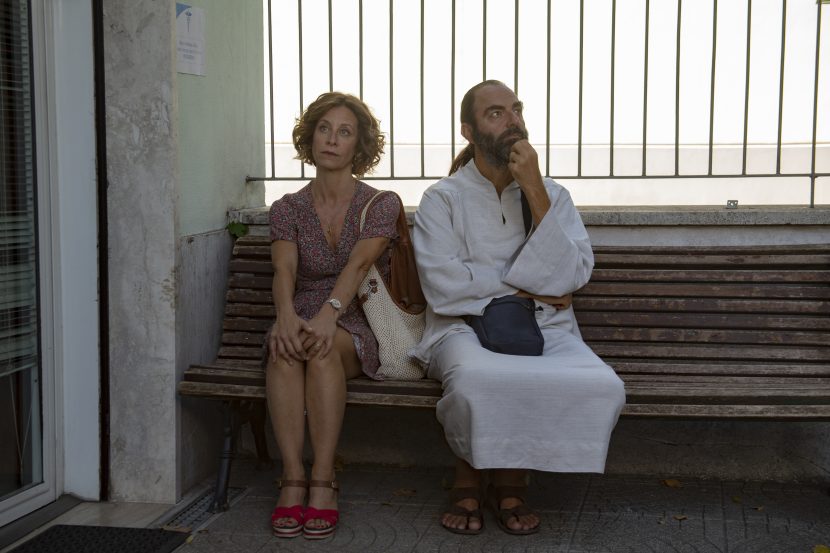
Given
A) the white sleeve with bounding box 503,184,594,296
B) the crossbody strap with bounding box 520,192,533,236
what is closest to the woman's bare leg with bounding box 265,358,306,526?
the white sleeve with bounding box 503,184,594,296

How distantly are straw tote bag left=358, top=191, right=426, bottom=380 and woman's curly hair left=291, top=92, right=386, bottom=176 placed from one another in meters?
0.21

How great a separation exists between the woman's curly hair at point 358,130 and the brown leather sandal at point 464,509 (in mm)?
1374

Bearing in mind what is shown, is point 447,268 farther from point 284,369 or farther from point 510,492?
point 510,492

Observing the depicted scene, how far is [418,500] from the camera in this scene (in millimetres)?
4340

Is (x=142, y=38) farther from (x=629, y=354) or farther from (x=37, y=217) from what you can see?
(x=629, y=354)

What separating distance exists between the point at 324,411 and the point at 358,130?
3.93 feet

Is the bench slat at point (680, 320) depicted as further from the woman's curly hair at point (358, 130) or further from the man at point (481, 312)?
the woman's curly hair at point (358, 130)

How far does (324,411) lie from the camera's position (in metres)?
3.89

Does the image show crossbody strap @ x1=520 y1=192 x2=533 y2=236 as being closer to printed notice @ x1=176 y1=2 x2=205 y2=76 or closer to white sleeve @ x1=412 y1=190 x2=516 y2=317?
white sleeve @ x1=412 y1=190 x2=516 y2=317

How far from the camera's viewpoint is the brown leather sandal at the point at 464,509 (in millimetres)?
3846

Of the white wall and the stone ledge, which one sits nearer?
the white wall

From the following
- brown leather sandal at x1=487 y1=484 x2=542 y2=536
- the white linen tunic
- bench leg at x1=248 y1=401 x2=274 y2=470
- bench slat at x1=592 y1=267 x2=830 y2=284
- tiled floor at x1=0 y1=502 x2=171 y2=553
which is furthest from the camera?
bench leg at x1=248 y1=401 x2=274 y2=470

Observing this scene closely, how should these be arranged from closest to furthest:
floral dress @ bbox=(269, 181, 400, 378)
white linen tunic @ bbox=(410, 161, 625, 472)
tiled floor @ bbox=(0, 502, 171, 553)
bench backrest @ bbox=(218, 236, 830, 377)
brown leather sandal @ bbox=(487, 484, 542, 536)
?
white linen tunic @ bbox=(410, 161, 625, 472), brown leather sandal @ bbox=(487, 484, 542, 536), tiled floor @ bbox=(0, 502, 171, 553), floral dress @ bbox=(269, 181, 400, 378), bench backrest @ bbox=(218, 236, 830, 377)

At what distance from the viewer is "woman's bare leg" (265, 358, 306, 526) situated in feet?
12.9
